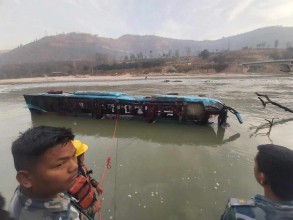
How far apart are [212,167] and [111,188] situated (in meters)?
3.60

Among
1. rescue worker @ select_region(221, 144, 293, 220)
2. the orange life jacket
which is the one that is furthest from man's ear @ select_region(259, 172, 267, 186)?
the orange life jacket

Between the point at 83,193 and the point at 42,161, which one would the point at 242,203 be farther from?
the point at 83,193

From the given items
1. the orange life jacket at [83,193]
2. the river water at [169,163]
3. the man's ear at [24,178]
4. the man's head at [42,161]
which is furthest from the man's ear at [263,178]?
the river water at [169,163]

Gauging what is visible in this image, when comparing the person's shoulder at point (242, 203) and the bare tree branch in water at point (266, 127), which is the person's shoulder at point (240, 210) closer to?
the person's shoulder at point (242, 203)

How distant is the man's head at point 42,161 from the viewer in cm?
171

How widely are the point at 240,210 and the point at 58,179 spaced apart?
166 centimetres

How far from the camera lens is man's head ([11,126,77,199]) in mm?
1706

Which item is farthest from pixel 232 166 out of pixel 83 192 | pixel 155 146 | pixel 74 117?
Result: pixel 74 117

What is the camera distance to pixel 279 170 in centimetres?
188

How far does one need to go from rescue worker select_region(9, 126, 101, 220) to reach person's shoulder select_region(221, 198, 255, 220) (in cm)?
148

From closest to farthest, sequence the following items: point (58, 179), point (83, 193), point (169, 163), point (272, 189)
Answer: point (58, 179), point (272, 189), point (83, 193), point (169, 163)

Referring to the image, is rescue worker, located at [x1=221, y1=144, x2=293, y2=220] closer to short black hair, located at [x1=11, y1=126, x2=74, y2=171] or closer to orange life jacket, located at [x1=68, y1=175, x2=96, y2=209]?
short black hair, located at [x1=11, y1=126, x2=74, y2=171]

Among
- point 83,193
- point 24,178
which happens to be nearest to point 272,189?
point 24,178

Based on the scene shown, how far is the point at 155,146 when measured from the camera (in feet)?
32.3
